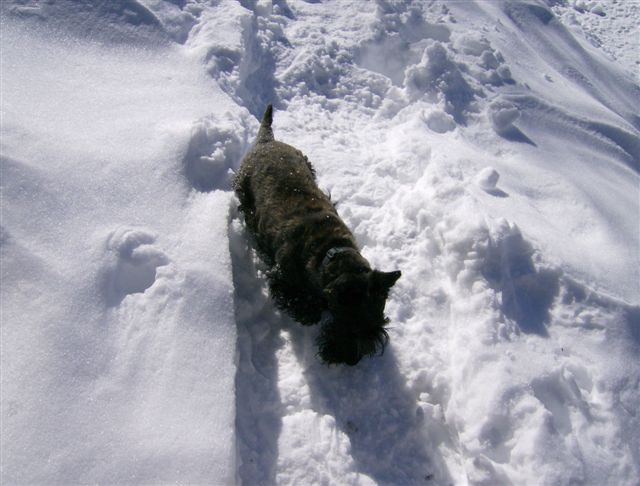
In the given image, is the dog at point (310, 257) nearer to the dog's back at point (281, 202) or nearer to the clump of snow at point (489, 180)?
the dog's back at point (281, 202)

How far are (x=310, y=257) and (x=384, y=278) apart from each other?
0.66m

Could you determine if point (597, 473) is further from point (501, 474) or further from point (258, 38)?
point (258, 38)

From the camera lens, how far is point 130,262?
10.3ft

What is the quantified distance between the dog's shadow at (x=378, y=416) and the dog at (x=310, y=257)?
0.14 metres

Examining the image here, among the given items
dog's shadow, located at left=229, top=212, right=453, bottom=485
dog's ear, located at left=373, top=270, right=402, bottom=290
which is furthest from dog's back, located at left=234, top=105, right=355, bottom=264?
dog's ear, located at left=373, top=270, right=402, bottom=290

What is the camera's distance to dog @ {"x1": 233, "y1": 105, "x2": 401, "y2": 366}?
293 cm

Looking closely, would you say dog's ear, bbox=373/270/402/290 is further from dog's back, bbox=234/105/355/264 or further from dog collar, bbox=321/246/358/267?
dog's back, bbox=234/105/355/264

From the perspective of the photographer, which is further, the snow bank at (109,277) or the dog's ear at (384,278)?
the dog's ear at (384,278)

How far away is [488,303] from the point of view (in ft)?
11.2

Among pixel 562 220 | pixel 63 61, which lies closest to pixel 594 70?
pixel 562 220

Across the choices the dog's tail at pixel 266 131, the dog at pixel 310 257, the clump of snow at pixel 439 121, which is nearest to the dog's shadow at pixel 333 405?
the dog at pixel 310 257

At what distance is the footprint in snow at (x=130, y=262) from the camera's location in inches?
119

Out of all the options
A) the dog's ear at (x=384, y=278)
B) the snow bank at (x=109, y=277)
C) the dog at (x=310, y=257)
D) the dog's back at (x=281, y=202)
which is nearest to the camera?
the snow bank at (x=109, y=277)

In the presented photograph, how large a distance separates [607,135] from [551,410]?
401cm
